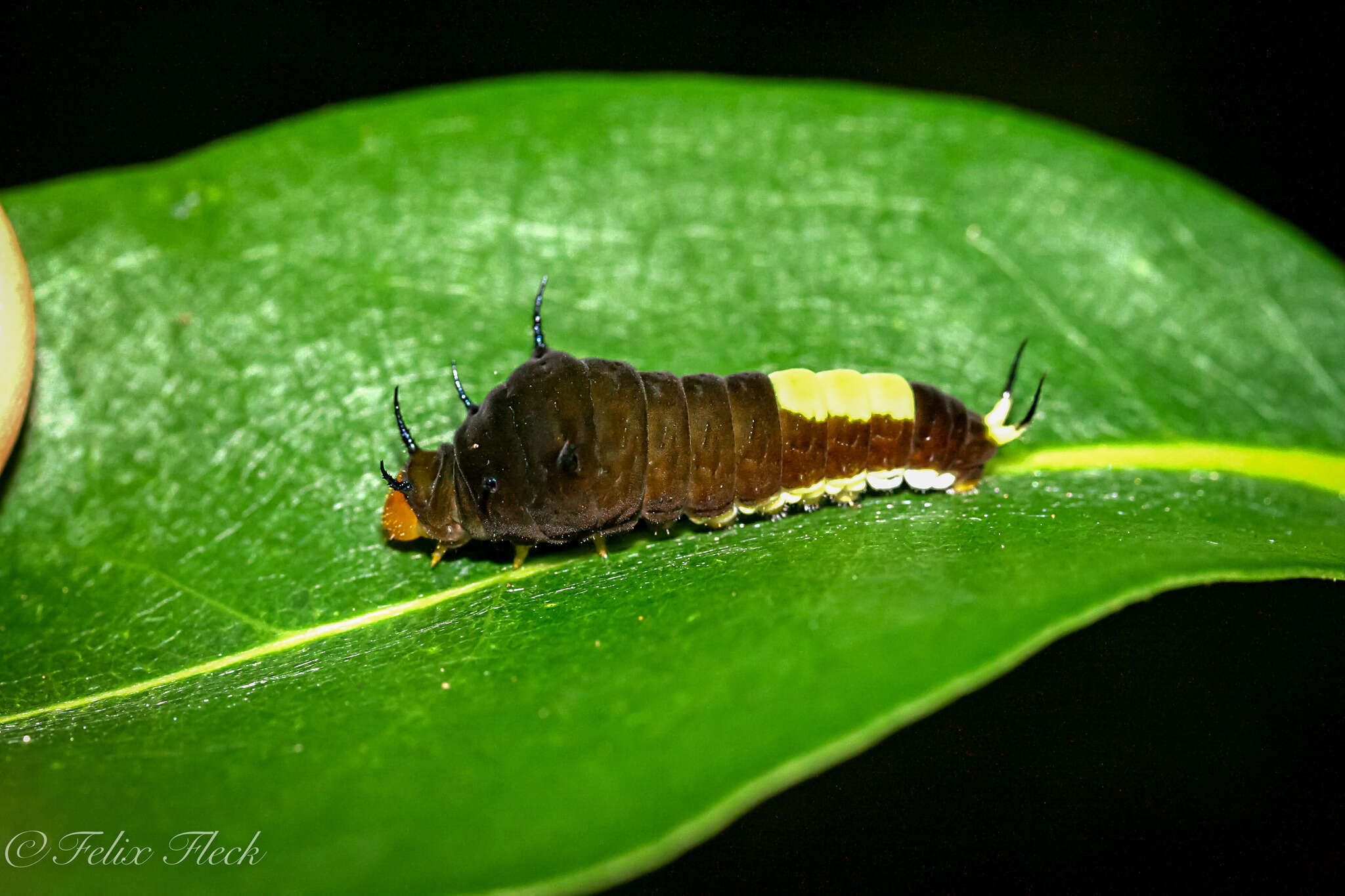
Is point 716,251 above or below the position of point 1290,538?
above

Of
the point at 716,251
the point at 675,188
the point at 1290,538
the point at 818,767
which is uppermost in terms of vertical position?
the point at 675,188

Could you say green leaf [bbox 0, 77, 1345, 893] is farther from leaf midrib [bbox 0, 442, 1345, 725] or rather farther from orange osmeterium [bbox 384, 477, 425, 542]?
orange osmeterium [bbox 384, 477, 425, 542]

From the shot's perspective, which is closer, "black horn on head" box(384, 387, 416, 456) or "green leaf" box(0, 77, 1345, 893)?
"green leaf" box(0, 77, 1345, 893)

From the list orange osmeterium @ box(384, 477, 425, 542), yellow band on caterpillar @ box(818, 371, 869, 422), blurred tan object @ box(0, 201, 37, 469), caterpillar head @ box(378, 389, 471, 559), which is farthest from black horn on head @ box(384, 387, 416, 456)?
yellow band on caterpillar @ box(818, 371, 869, 422)

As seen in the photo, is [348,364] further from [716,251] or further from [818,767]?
[818,767]

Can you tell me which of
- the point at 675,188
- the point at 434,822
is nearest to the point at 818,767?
the point at 434,822
